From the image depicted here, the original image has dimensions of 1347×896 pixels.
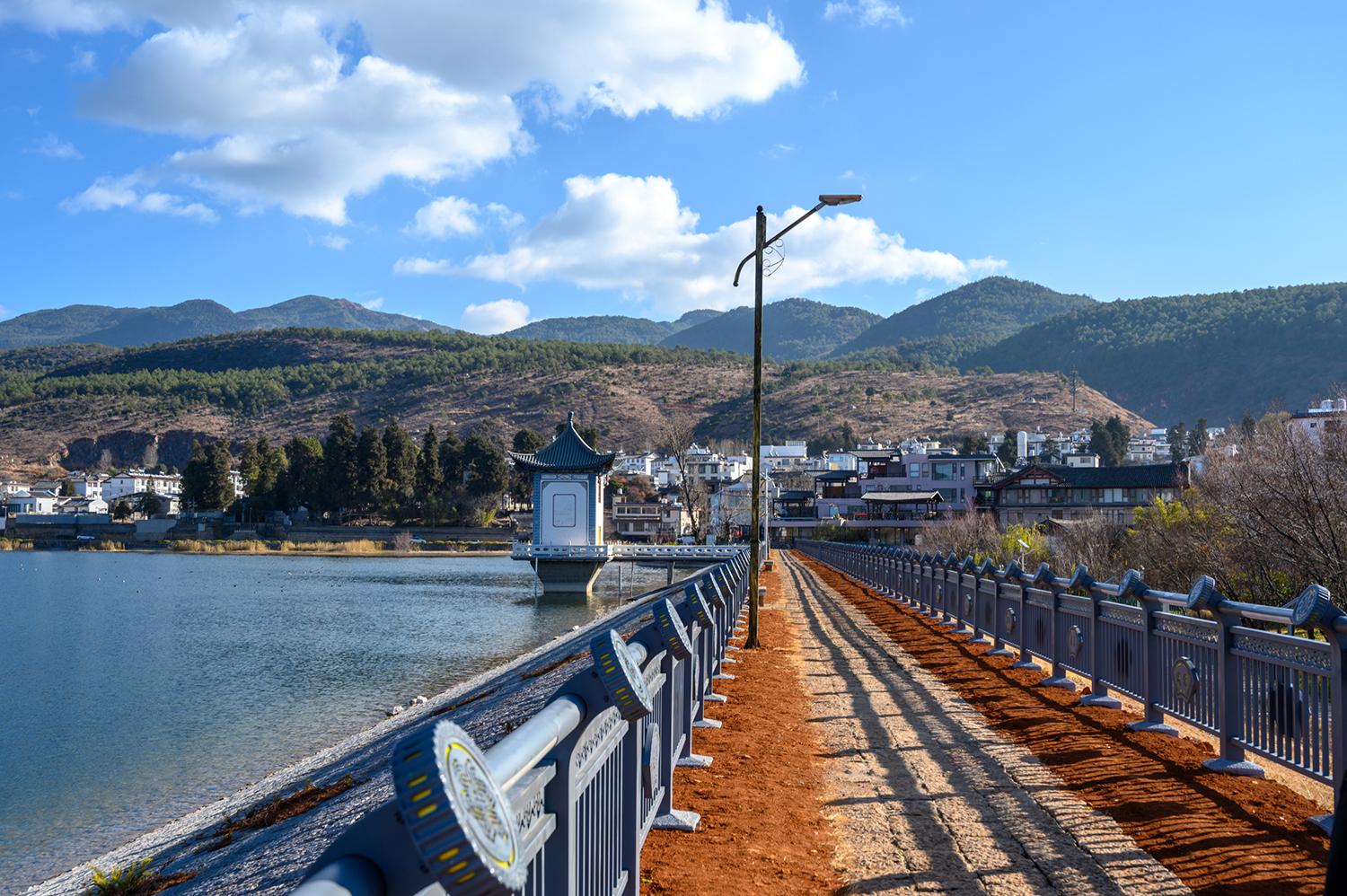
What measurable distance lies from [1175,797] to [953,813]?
1.63 meters

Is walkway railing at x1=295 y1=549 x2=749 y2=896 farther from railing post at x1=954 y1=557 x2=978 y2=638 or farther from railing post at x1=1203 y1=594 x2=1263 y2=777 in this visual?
railing post at x1=954 y1=557 x2=978 y2=638

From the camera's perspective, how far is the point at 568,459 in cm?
6519

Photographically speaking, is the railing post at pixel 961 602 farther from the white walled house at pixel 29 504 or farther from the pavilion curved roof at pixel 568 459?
the white walled house at pixel 29 504

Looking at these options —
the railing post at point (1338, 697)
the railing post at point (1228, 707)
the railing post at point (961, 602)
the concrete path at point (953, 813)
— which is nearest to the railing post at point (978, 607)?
the railing post at point (961, 602)

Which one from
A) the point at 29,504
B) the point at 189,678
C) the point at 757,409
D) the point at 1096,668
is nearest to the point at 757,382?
the point at 757,409

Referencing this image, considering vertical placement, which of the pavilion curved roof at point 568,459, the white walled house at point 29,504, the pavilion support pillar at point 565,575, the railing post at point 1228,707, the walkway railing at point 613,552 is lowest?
the pavilion support pillar at point 565,575

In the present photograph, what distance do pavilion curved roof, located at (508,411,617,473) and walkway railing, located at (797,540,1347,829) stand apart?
160 ft

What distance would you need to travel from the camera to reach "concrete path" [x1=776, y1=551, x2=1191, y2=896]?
19.6 feet

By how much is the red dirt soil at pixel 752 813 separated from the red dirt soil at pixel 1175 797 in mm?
1957

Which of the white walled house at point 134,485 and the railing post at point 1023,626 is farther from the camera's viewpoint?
the white walled house at point 134,485

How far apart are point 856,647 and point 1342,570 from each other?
362 inches

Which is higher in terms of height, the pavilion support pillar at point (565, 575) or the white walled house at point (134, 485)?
the white walled house at point (134, 485)

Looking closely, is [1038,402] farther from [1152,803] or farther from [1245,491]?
[1152,803]

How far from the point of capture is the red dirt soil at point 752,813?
594cm
